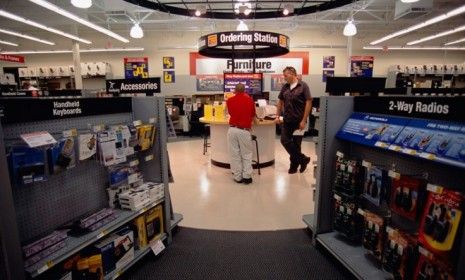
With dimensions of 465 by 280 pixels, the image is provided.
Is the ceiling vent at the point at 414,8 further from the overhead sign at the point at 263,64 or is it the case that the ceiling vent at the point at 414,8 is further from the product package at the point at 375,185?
the product package at the point at 375,185

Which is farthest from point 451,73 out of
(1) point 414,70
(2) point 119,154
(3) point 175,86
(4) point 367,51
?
(2) point 119,154

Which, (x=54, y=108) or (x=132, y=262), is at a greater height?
(x=54, y=108)

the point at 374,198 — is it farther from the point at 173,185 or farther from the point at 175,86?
the point at 175,86

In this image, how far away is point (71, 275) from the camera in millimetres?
1949

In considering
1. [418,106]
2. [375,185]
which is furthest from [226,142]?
[418,106]

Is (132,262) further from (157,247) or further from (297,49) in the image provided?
(297,49)

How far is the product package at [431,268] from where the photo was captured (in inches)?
65.0

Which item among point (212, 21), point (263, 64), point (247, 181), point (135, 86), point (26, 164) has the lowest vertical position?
point (247, 181)

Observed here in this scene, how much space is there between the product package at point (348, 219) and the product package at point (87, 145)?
2.16 metres

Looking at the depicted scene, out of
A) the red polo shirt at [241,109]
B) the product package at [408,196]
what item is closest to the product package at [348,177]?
the product package at [408,196]

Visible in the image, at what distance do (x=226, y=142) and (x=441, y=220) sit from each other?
4.20 m

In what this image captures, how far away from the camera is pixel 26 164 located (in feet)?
5.86

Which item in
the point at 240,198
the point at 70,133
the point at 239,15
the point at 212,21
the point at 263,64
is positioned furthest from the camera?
the point at 263,64

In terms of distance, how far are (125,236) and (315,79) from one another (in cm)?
1137
